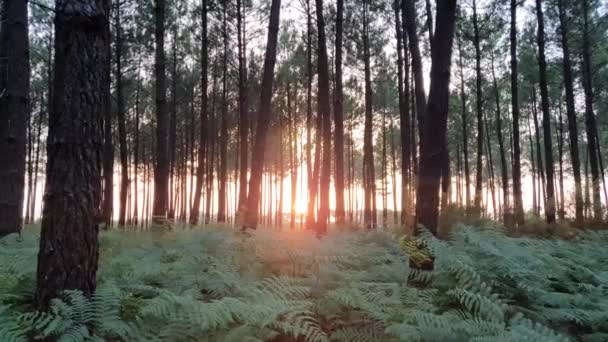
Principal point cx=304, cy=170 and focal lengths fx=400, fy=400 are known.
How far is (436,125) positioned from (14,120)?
6.64 m

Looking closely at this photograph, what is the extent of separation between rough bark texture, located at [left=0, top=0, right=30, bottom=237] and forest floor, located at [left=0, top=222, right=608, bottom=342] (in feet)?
2.98

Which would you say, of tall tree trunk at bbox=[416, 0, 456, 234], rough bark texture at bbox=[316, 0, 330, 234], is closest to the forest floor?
tall tree trunk at bbox=[416, 0, 456, 234]

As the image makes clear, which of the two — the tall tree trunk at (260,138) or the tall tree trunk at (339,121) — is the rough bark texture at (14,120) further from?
the tall tree trunk at (339,121)

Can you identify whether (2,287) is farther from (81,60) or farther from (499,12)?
(499,12)

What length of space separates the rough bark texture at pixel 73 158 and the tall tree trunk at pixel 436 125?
10.5 feet

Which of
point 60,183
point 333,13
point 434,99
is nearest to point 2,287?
point 60,183

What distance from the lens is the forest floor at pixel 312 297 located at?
2650 millimetres

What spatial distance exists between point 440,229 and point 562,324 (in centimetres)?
539

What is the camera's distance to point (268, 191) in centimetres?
3803

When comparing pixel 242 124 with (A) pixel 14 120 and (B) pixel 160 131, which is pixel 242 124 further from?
(A) pixel 14 120

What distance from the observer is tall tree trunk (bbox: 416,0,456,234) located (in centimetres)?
438

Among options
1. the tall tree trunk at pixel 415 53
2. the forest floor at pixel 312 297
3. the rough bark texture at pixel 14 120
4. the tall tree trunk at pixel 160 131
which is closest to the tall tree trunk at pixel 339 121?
the tall tree trunk at pixel 415 53

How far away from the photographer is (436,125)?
441 centimetres

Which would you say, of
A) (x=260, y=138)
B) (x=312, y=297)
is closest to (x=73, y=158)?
(x=312, y=297)
